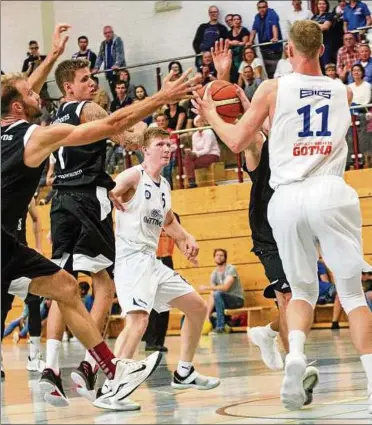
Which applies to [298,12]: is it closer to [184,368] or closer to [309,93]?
[184,368]

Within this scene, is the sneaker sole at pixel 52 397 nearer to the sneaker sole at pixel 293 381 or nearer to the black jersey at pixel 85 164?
the sneaker sole at pixel 293 381

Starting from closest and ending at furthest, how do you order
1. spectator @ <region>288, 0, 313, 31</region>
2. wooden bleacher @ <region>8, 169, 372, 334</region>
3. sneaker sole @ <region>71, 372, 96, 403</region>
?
1. sneaker sole @ <region>71, 372, 96, 403</region>
2. wooden bleacher @ <region>8, 169, 372, 334</region>
3. spectator @ <region>288, 0, 313, 31</region>

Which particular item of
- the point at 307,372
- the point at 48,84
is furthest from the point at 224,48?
the point at 48,84

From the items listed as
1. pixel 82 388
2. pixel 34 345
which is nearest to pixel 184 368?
pixel 82 388

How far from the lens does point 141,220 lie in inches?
284

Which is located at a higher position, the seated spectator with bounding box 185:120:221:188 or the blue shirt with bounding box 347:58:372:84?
the blue shirt with bounding box 347:58:372:84

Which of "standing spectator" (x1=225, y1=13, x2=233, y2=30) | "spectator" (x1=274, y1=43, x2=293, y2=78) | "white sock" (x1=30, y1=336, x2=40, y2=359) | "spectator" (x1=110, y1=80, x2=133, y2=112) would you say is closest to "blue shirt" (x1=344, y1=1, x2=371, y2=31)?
"spectator" (x1=274, y1=43, x2=293, y2=78)

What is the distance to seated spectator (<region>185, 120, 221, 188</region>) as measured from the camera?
48.3 ft

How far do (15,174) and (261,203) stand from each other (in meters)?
2.11

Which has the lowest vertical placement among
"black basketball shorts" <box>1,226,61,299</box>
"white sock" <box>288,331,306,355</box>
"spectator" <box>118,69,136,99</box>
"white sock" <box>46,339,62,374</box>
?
"white sock" <box>46,339,62,374</box>

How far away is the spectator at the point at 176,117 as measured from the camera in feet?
50.9

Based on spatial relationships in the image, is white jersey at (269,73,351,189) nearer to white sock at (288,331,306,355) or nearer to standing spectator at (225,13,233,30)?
white sock at (288,331,306,355)

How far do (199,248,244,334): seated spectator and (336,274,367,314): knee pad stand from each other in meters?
9.35

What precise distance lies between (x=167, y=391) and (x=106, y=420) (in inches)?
57.5
